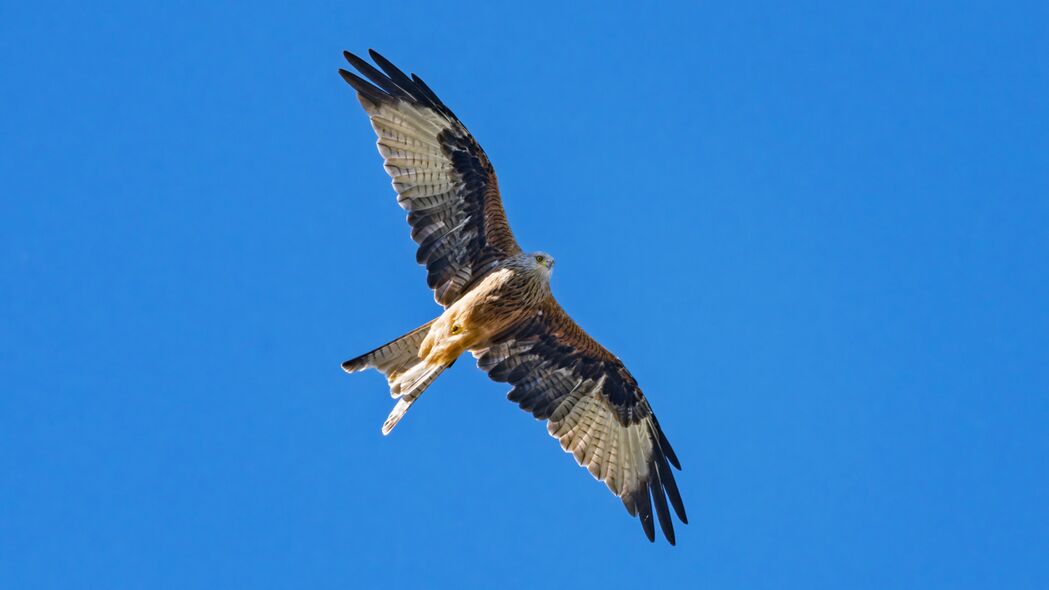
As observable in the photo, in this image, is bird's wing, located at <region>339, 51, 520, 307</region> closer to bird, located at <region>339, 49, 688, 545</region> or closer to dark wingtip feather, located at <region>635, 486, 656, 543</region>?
bird, located at <region>339, 49, 688, 545</region>

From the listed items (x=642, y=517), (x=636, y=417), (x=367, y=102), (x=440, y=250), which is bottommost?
(x=642, y=517)

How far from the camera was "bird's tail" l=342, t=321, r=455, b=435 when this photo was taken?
13406 mm

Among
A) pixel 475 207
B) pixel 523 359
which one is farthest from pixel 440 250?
pixel 523 359

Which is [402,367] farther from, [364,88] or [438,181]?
[364,88]

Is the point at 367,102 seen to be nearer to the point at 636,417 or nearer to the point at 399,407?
the point at 399,407

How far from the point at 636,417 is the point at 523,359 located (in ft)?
4.53

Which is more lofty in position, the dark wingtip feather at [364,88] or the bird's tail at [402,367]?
the dark wingtip feather at [364,88]

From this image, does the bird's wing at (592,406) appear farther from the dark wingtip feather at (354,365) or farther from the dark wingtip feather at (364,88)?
the dark wingtip feather at (364,88)

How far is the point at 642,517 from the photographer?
14469 mm

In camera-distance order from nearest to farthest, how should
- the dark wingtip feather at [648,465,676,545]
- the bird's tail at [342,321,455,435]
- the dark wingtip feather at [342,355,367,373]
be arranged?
the bird's tail at [342,321,455,435]
the dark wingtip feather at [342,355,367,373]
the dark wingtip feather at [648,465,676,545]

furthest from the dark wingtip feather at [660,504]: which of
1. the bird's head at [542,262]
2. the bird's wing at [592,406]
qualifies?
the bird's head at [542,262]

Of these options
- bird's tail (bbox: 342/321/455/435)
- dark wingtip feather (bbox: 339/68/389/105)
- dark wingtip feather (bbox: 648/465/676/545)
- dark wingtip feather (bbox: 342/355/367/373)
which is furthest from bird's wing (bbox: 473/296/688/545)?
dark wingtip feather (bbox: 339/68/389/105)

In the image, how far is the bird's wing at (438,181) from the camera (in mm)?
13742

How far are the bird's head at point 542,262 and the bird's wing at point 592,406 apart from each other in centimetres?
65
